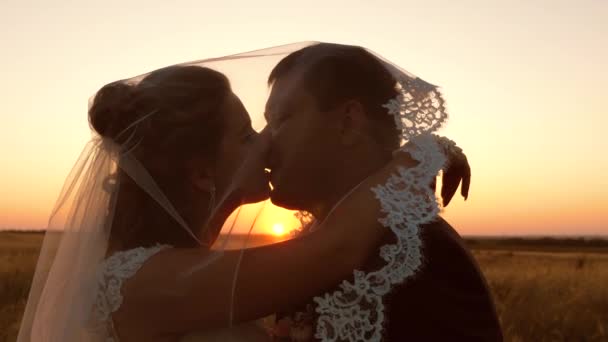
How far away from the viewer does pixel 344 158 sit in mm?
3070

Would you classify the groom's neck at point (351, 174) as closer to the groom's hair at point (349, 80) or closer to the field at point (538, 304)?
the groom's hair at point (349, 80)

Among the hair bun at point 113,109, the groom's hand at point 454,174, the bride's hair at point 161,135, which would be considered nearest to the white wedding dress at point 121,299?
the bride's hair at point 161,135

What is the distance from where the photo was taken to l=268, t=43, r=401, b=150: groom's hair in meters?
3.05

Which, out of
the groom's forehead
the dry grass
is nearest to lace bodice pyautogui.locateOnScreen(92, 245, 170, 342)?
the groom's forehead

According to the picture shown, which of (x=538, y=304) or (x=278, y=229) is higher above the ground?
(x=278, y=229)

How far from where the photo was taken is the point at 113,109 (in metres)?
3.30

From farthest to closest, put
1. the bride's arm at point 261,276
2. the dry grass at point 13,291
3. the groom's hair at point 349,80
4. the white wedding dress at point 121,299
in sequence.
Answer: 1. the dry grass at point 13,291
2. the groom's hair at point 349,80
3. the white wedding dress at point 121,299
4. the bride's arm at point 261,276

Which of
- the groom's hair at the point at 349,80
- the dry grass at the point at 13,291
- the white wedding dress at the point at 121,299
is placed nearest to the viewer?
the white wedding dress at the point at 121,299

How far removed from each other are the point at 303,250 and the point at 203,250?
1.98ft

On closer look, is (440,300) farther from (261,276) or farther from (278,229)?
(278,229)

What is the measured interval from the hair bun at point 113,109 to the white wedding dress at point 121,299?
1.88 ft

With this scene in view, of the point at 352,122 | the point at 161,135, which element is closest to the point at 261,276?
the point at 352,122

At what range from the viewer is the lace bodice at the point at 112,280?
117 inches

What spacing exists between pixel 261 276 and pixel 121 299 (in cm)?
64
